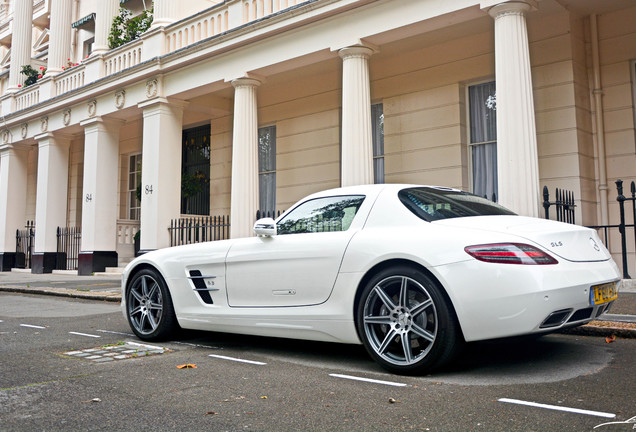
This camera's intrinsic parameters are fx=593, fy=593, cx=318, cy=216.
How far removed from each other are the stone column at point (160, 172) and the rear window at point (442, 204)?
428 inches

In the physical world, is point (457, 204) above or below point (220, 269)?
above

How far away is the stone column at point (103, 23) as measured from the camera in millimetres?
17312

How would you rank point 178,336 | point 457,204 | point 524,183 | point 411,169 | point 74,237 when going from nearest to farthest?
point 457,204 → point 178,336 → point 524,183 → point 411,169 → point 74,237

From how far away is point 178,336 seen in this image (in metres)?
6.26

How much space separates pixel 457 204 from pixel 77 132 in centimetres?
1707

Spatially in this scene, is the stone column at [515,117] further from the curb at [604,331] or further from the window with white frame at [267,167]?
the window with white frame at [267,167]

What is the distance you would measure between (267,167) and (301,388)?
41.7ft

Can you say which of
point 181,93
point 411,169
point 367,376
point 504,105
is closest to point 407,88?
point 411,169

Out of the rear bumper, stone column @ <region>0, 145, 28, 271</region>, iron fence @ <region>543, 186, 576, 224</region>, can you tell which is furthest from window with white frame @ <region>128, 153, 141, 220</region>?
the rear bumper

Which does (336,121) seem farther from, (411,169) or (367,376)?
(367,376)

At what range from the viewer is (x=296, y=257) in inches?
196

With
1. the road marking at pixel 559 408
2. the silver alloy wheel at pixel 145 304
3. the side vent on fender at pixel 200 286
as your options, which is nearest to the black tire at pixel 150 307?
the silver alloy wheel at pixel 145 304

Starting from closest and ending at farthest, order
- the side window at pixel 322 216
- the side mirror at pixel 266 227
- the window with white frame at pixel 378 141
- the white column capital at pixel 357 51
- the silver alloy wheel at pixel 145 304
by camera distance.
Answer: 1. the side window at pixel 322 216
2. the side mirror at pixel 266 227
3. the silver alloy wheel at pixel 145 304
4. the white column capital at pixel 357 51
5. the window with white frame at pixel 378 141

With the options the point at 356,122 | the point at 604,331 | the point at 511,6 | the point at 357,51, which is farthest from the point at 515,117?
the point at 604,331
